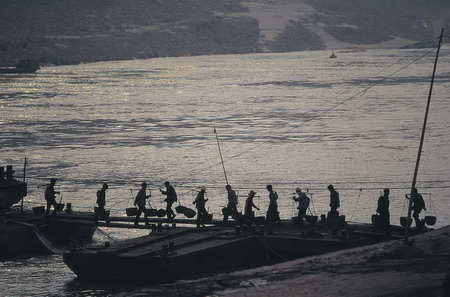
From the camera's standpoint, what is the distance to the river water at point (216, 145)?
106ft

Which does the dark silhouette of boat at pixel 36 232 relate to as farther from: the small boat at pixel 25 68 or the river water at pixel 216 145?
the small boat at pixel 25 68

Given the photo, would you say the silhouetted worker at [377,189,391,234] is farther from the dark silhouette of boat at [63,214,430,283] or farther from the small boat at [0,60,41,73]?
the small boat at [0,60,41,73]

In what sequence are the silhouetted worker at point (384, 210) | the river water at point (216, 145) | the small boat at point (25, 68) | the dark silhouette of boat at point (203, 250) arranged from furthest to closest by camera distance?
the small boat at point (25, 68), the river water at point (216, 145), the silhouetted worker at point (384, 210), the dark silhouette of boat at point (203, 250)

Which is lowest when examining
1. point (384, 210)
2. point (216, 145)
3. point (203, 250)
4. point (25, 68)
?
point (203, 250)

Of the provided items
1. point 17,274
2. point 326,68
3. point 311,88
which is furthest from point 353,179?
point 326,68

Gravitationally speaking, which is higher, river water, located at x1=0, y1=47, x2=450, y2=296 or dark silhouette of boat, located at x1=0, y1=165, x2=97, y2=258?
river water, located at x1=0, y1=47, x2=450, y2=296

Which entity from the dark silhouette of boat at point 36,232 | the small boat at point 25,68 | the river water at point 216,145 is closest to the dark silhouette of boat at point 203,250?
the river water at point 216,145

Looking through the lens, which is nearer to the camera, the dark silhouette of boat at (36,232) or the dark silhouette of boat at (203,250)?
the dark silhouette of boat at (203,250)

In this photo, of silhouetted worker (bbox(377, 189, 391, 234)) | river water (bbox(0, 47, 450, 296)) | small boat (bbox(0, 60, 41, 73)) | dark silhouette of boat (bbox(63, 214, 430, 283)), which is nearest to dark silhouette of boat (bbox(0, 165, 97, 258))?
river water (bbox(0, 47, 450, 296))

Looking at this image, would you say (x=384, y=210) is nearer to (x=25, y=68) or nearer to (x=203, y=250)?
(x=203, y=250)

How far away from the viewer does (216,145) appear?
48.7 m

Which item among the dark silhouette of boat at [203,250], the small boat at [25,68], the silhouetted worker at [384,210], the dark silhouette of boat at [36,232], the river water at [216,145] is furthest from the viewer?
the small boat at [25,68]

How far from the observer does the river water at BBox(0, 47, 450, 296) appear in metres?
32.2

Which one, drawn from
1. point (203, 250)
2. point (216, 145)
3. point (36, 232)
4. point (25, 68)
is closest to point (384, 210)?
point (203, 250)
